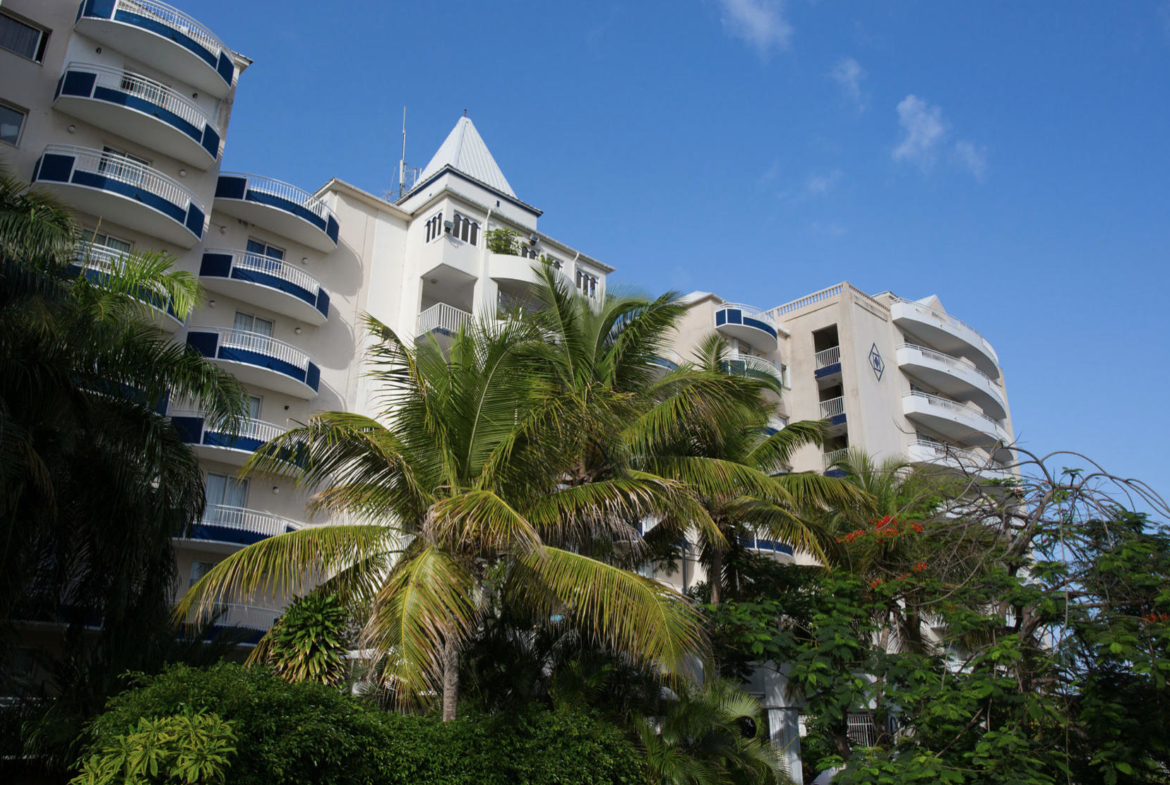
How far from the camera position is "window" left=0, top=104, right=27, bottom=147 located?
23.3 metres

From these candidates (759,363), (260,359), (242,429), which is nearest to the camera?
(242,429)

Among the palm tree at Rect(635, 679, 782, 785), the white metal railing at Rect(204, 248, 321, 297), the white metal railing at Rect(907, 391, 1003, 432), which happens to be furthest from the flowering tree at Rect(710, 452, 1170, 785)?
the white metal railing at Rect(907, 391, 1003, 432)

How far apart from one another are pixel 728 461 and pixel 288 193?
56.4 feet

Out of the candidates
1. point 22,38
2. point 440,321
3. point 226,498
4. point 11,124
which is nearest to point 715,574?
point 440,321

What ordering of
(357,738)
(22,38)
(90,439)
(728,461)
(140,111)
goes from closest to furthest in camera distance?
1. (357,738)
2. (90,439)
3. (728,461)
4. (22,38)
5. (140,111)

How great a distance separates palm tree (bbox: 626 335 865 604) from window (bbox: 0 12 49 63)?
19.6 metres

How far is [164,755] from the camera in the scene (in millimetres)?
8570

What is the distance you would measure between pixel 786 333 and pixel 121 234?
98.1 feet

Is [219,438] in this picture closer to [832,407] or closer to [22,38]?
[22,38]

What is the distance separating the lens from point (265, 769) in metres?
9.88

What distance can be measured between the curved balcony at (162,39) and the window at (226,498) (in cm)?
1186

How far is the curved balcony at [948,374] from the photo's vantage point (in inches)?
1706

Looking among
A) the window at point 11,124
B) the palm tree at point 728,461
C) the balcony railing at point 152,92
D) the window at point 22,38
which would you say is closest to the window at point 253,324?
the balcony railing at point 152,92

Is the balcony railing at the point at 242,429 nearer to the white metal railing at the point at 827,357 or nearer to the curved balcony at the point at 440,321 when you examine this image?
the curved balcony at the point at 440,321
